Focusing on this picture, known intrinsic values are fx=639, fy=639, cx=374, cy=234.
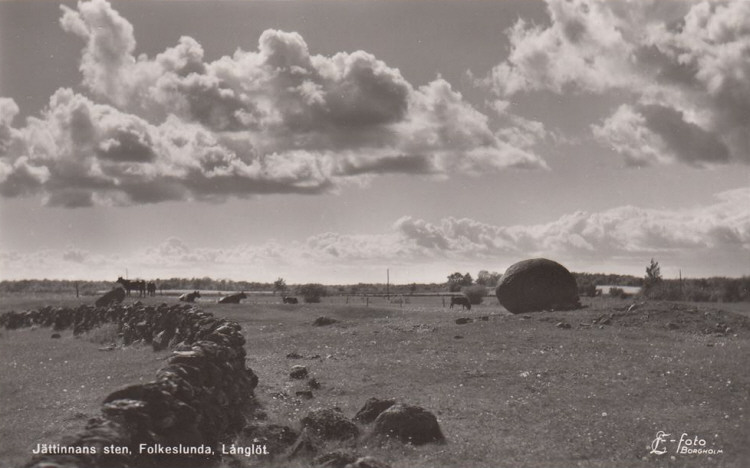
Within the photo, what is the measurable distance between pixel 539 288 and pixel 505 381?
79.4ft

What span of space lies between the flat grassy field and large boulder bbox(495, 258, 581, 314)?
241 inches

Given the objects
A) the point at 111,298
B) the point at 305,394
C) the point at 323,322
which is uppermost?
the point at 111,298

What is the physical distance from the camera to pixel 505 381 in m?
18.9

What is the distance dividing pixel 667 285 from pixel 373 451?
5928cm

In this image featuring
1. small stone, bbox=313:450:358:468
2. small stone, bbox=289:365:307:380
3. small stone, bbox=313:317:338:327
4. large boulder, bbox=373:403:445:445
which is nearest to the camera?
small stone, bbox=313:450:358:468

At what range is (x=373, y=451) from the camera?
482 inches

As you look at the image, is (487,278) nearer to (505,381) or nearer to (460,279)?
(460,279)

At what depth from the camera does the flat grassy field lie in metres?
12.6

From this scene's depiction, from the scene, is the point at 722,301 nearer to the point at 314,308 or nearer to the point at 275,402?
the point at 314,308

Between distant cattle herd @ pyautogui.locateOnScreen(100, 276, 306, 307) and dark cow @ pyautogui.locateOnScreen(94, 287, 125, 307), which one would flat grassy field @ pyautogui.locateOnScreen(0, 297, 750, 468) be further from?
distant cattle herd @ pyautogui.locateOnScreen(100, 276, 306, 307)

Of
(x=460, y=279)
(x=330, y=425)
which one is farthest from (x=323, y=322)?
Answer: (x=460, y=279)

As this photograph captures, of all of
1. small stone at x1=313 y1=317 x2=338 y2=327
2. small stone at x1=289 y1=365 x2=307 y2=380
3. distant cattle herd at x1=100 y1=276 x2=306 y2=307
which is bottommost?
small stone at x1=289 y1=365 x2=307 y2=380

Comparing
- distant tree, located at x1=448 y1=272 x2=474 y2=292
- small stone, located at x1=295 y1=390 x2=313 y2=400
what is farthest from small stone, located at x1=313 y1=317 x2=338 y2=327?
distant tree, located at x1=448 y1=272 x2=474 y2=292

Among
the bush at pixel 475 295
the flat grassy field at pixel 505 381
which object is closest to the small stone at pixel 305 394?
the flat grassy field at pixel 505 381
